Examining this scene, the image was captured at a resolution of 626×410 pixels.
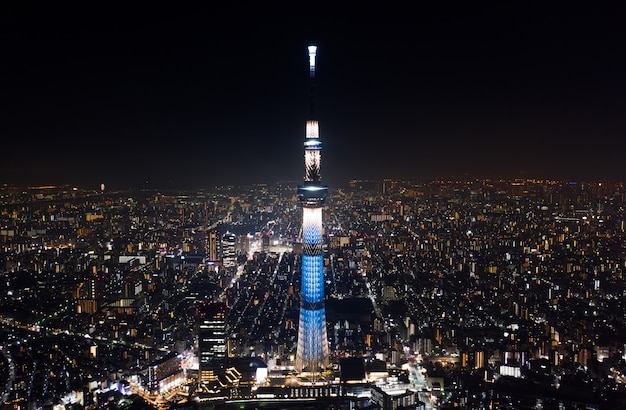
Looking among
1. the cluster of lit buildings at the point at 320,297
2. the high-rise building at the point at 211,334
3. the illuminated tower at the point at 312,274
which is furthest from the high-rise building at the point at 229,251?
the illuminated tower at the point at 312,274

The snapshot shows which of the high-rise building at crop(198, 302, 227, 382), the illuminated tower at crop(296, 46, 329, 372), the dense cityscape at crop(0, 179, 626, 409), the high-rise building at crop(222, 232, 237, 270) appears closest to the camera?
the dense cityscape at crop(0, 179, 626, 409)

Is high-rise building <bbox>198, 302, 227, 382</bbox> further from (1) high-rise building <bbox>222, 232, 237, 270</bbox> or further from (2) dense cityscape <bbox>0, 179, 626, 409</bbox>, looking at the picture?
(1) high-rise building <bbox>222, 232, 237, 270</bbox>

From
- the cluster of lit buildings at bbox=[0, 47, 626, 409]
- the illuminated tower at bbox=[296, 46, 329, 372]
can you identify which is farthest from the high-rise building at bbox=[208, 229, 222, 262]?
the illuminated tower at bbox=[296, 46, 329, 372]

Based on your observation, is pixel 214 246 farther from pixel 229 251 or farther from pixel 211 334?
pixel 211 334

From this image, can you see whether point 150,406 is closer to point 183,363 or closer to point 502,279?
point 183,363

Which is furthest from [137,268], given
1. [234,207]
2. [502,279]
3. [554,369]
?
[554,369]

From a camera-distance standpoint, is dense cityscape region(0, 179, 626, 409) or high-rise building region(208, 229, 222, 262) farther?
high-rise building region(208, 229, 222, 262)

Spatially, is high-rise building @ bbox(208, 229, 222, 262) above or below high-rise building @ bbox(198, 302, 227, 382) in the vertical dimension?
above

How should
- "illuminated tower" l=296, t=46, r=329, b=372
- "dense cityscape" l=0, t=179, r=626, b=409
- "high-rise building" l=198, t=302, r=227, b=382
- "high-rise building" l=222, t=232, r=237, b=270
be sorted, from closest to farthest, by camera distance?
"dense cityscape" l=0, t=179, r=626, b=409 → "illuminated tower" l=296, t=46, r=329, b=372 → "high-rise building" l=198, t=302, r=227, b=382 → "high-rise building" l=222, t=232, r=237, b=270
